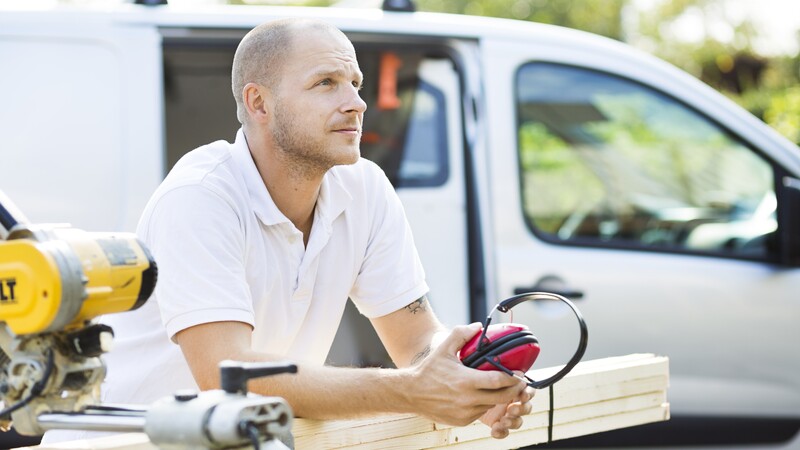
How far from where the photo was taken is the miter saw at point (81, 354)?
1621 millimetres

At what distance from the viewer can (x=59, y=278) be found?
5.46 feet

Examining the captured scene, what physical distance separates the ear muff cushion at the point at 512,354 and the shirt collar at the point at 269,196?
0.66 m

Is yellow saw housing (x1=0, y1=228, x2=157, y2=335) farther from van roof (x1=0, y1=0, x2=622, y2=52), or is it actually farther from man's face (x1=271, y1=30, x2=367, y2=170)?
van roof (x1=0, y1=0, x2=622, y2=52)

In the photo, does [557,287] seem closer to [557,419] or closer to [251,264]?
[557,419]

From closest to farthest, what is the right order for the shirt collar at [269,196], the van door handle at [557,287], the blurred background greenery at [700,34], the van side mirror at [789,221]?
the shirt collar at [269,196]
the van door handle at [557,287]
the van side mirror at [789,221]
the blurred background greenery at [700,34]

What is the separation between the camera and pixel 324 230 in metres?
2.79

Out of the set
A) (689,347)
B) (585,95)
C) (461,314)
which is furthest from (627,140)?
(461,314)

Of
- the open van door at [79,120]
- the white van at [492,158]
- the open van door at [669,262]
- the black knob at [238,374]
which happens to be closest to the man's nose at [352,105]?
the black knob at [238,374]

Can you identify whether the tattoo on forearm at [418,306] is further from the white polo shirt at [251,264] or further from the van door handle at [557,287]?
the van door handle at [557,287]

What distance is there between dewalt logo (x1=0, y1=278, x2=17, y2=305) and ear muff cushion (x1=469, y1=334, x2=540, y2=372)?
3.10ft

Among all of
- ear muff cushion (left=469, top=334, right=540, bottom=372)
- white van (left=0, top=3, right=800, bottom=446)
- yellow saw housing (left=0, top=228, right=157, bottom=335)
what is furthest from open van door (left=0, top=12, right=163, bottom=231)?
yellow saw housing (left=0, top=228, right=157, bottom=335)

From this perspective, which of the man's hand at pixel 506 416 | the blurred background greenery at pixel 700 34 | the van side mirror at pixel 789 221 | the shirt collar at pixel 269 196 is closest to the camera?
the man's hand at pixel 506 416

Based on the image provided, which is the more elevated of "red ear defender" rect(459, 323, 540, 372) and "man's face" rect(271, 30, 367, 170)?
"man's face" rect(271, 30, 367, 170)

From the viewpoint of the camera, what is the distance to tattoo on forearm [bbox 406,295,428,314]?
2896 mm
